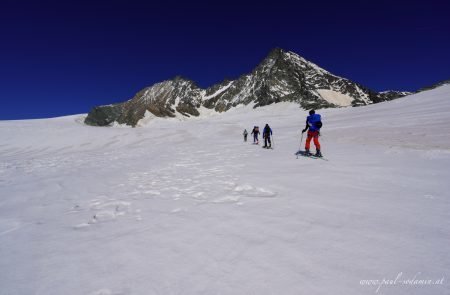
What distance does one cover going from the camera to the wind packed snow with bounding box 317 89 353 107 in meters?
150

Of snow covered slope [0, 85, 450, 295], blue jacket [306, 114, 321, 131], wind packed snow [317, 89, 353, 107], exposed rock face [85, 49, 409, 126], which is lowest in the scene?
snow covered slope [0, 85, 450, 295]

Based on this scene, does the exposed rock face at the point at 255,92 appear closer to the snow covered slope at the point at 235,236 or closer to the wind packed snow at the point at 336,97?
the wind packed snow at the point at 336,97

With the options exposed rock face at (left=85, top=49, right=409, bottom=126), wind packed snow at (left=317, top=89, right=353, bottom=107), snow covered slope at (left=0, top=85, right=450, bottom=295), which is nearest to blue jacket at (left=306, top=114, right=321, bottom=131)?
snow covered slope at (left=0, top=85, right=450, bottom=295)

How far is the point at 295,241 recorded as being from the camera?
3357 mm

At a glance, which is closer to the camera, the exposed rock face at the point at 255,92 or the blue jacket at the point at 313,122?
the blue jacket at the point at 313,122

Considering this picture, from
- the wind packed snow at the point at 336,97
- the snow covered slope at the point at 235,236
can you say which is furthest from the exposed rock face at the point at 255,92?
the snow covered slope at the point at 235,236

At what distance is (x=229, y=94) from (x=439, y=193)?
175 m

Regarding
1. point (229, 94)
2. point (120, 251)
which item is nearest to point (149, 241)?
point (120, 251)

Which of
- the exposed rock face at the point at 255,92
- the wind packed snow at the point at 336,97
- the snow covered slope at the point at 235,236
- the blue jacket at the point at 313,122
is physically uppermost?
the exposed rock face at the point at 255,92

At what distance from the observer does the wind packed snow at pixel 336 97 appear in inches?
5925

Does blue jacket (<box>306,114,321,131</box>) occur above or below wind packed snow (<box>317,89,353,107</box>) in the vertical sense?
below

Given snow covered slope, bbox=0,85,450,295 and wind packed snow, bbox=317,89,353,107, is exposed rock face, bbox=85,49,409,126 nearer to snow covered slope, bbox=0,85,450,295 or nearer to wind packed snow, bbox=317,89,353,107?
wind packed snow, bbox=317,89,353,107

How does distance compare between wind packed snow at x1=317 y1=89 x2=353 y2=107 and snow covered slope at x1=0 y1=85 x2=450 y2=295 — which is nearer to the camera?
snow covered slope at x1=0 y1=85 x2=450 y2=295

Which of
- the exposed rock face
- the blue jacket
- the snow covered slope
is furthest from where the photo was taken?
the exposed rock face
